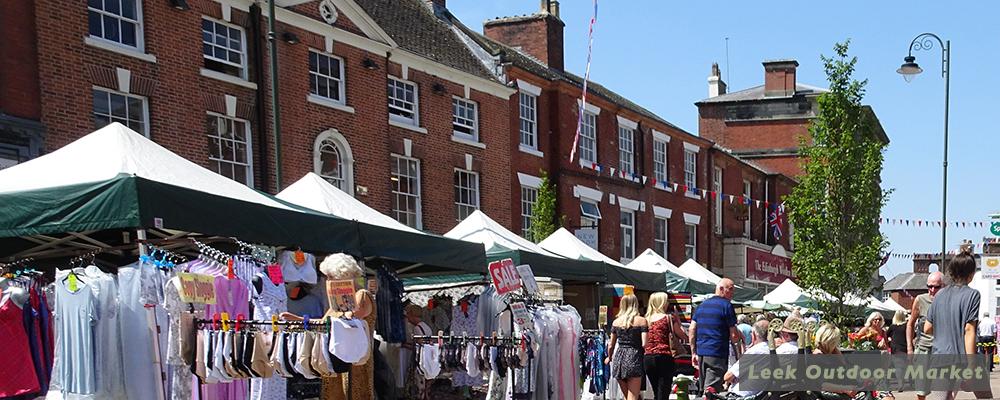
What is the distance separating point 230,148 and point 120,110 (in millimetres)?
2128

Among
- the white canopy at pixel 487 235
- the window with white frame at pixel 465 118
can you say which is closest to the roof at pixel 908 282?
the window with white frame at pixel 465 118

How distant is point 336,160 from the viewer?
18.0 meters

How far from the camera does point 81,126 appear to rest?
43.6 ft

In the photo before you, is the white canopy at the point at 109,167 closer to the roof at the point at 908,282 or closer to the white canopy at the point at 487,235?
the white canopy at the point at 487,235

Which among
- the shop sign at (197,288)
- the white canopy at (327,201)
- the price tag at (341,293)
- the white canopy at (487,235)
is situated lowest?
the white canopy at (487,235)

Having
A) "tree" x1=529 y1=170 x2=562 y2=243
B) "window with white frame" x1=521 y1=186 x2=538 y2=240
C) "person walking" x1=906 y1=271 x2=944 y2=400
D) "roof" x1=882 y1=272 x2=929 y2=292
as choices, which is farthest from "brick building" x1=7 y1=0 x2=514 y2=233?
"roof" x1=882 y1=272 x2=929 y2=292

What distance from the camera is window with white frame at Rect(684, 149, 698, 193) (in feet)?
106

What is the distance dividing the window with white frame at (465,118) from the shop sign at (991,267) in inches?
473

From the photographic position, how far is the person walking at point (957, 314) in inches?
288

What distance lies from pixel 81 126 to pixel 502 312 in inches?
264

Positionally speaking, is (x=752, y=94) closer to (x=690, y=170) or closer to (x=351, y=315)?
(x=690, y=170)

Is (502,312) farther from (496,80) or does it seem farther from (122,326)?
(496,80)

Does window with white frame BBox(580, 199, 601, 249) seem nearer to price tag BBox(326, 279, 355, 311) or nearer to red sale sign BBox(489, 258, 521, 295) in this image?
red sale sign BBox(489, 258, 521, 295)

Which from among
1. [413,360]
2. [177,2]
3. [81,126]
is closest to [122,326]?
[413,360]
